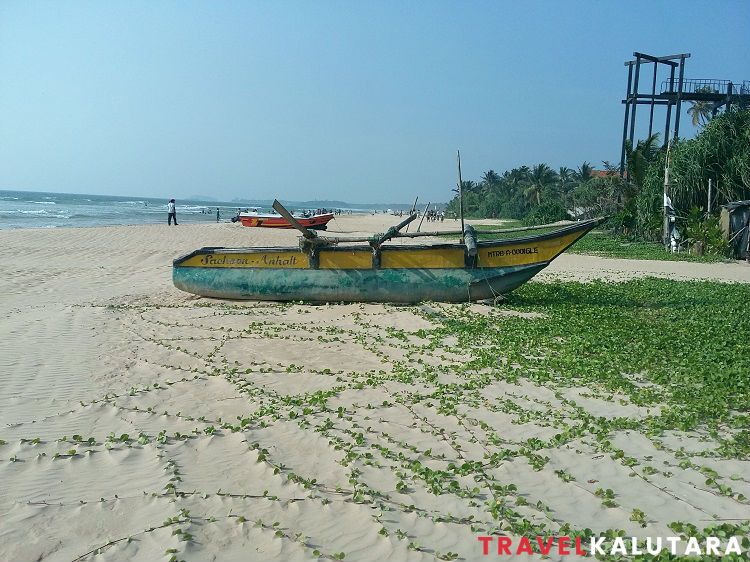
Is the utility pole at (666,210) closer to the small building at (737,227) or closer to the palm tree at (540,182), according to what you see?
the small building at (737,227)

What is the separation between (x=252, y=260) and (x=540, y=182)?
5450 centimetres

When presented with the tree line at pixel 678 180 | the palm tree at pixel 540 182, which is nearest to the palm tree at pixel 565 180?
the palm tree at pixel 540 182

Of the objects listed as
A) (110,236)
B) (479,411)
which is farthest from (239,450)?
(110,236)

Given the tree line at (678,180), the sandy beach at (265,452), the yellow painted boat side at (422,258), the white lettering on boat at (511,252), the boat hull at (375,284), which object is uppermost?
the tree line at (678,180)

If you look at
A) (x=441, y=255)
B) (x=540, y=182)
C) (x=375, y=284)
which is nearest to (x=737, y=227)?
(x=441, y=255)

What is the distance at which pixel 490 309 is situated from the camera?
10.6 m

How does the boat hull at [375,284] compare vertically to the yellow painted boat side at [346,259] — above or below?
below

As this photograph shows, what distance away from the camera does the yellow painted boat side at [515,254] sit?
36.0 feet

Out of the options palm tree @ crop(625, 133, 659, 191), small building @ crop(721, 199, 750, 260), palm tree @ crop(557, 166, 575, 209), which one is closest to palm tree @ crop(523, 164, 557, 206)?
palm tree @ crop(557, 166, 575, 209)

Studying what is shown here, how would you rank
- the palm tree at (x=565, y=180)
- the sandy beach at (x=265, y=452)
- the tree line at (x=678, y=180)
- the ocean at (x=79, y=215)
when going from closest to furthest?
the sandy beach at (x=265, y=452) < the tree line at (x=678, y=180) < the ocean at (x=79, y=215) < the palm tree at (x=565, y=180)

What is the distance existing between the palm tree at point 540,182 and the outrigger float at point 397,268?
172ft

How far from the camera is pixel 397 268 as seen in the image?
11.1 metres

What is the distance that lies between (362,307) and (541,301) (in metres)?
3.49

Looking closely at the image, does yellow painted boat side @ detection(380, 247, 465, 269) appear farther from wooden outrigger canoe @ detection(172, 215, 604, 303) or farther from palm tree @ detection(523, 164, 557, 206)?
palm tree @ detection(523, 164, 557, 206)
